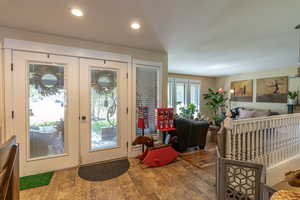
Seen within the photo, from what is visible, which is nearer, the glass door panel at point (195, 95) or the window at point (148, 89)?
the window at point (148, 89)

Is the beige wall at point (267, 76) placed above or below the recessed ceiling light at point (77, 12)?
below

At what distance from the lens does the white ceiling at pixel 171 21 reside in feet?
5.16

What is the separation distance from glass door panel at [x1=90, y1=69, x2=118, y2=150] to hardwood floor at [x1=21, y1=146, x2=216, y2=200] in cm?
68

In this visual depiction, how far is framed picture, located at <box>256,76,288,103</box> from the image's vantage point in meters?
4.45

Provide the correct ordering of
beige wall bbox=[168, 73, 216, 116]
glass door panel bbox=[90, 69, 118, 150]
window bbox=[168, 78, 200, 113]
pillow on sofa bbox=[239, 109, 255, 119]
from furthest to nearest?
beige wall bbox=[168, 73, 216, 116]
window bbox=[168, 78, 200, 113]
pillow on sofa bbox=[239, 109, 255, 119]
glass door panel bbox=[90, 69, 118, 150]

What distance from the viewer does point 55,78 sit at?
7.74ft

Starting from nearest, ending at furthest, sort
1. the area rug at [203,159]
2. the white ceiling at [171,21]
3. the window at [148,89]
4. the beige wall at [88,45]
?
the white ceiling at [171,21] → the beige wall at [88,45] → the area rug at [203,159] → the window at [148,89]

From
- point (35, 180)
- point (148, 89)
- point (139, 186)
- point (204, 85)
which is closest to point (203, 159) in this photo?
point (139, 186)

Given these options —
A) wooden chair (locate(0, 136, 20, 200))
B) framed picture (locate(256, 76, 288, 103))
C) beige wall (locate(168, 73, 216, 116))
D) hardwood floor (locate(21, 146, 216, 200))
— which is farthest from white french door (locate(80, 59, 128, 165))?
framed picture (locate(256, 76, 288, 103))

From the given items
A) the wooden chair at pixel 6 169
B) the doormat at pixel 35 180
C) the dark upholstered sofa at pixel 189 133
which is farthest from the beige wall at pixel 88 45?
the doormat at pixel 35 180

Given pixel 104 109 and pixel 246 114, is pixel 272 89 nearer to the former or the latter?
pixel 246 114

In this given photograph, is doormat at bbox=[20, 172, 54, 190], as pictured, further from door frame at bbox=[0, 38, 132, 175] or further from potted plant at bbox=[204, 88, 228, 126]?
potted plant at bbox=[204, 88, 228, 126]

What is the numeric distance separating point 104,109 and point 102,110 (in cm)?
4

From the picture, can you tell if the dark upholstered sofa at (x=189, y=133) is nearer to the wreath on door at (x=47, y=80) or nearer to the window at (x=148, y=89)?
the window at (x=148, y=89)
